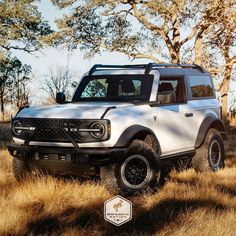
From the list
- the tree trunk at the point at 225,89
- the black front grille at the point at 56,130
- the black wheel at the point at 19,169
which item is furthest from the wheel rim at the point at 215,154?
Result: the tree trunk at the point at 225,89

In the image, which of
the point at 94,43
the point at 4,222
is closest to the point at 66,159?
the point at 4,222

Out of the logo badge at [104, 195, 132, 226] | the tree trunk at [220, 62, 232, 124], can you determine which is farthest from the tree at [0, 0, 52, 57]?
the logo badge at [104, 195, 132, 226]

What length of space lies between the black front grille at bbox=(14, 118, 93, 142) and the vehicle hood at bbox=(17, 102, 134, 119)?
0.07 metres

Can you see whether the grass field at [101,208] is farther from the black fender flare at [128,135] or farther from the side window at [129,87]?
the side window at [129,87]

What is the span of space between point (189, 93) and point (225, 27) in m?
10.8

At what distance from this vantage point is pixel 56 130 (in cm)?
679

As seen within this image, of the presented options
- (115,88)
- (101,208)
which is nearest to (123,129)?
(101,208)

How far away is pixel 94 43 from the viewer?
75.6 feet

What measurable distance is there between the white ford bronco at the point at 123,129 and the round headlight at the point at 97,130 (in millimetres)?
13

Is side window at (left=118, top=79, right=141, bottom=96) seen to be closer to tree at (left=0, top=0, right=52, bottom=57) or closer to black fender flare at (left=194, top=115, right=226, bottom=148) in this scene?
black fender flare at (left=194, top=115, right=226, bottom=148)

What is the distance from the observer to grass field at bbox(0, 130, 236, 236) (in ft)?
16.1

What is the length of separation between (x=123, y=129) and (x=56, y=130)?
0.91 metres

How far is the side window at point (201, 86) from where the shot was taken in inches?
352

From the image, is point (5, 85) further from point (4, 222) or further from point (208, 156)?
point (4, 222)
